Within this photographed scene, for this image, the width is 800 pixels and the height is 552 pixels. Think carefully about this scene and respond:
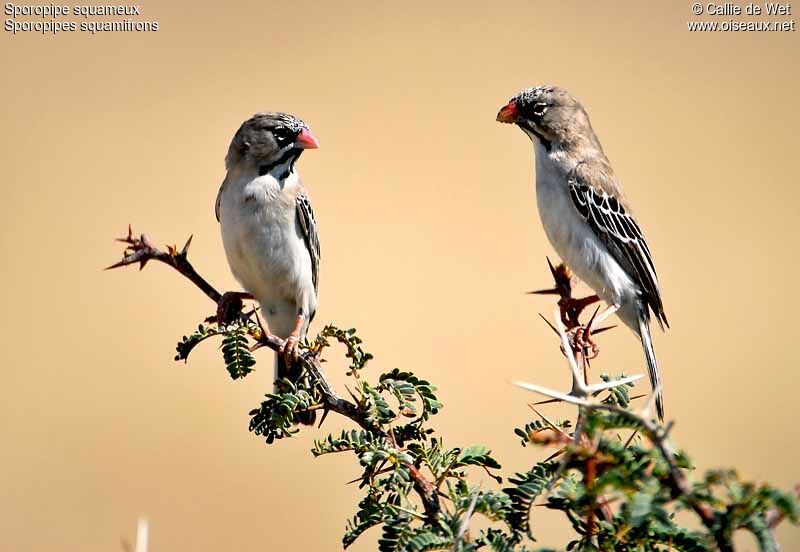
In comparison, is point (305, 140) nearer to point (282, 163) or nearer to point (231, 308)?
point (282, 163)

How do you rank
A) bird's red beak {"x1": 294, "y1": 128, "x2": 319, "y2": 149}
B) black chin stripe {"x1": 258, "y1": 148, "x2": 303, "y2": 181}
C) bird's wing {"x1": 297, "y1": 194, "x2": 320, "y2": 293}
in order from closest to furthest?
bird's red beak {"x1": 294, "y1": 128, "x2": 319, "y2": 149} < black chin stripe {"x1": 258, "y1": 148, "x2": 303, "y2": 181} < bird's wing {"x1": 297, "y1": 194, "x2": 320, "y2": 293}

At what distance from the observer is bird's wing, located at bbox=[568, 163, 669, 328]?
5910 mm

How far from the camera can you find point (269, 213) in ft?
19.1

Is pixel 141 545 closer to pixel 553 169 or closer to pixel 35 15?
pixel 553 169

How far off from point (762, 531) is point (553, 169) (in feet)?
14.8

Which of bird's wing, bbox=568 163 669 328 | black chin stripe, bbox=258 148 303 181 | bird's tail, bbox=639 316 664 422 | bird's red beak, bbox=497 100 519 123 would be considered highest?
bird's red beak, bbox=497 100 519 123

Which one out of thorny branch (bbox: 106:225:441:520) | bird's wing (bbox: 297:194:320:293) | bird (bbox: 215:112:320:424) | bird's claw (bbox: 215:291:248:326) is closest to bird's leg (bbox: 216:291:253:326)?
bird's claw (bbox: 215:291:248:326)

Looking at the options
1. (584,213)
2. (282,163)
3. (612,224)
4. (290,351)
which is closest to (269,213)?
(282,163)

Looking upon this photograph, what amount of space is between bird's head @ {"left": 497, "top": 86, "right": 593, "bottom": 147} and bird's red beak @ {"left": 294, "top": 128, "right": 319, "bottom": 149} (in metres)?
1.12

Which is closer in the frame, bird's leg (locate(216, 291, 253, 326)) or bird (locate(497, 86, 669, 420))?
bird's leg (locate(216, 291, 253, 326))

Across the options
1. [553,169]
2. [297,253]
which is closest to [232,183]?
[297,253]

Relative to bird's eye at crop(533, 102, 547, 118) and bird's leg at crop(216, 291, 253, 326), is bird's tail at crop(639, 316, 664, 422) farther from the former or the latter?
bird's leg at crop(216, 291, 253, 326)

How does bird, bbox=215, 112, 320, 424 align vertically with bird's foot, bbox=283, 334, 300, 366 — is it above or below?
above

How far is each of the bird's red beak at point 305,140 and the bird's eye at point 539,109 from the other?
1.34m
